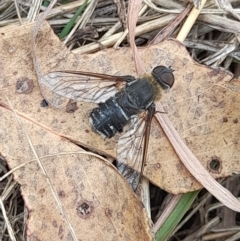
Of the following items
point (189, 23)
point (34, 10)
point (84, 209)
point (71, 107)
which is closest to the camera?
point (84, 209)

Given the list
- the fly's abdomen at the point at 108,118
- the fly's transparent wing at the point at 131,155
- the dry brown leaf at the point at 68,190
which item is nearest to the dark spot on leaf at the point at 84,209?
the dry brown leaf at the point at 68,190

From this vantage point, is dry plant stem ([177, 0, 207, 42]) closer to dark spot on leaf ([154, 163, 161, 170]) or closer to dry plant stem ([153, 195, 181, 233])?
dark spot on leaf ([154, 163, 161, 170])

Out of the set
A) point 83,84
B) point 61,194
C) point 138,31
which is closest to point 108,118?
point 83,84

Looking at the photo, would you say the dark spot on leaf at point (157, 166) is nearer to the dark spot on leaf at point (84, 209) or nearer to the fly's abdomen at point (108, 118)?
the fly's abdomen at point (108, 118)

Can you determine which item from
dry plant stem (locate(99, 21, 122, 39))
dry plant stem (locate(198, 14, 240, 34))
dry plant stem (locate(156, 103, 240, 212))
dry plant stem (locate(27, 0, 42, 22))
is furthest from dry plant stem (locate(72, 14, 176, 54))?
dry plant stem (locate(156, 103, 240, 212))

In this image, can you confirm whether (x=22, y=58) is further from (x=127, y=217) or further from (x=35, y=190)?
(x=127, y=217)

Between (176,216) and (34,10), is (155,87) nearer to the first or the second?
(176,216)

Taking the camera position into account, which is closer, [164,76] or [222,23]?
[164,76]
